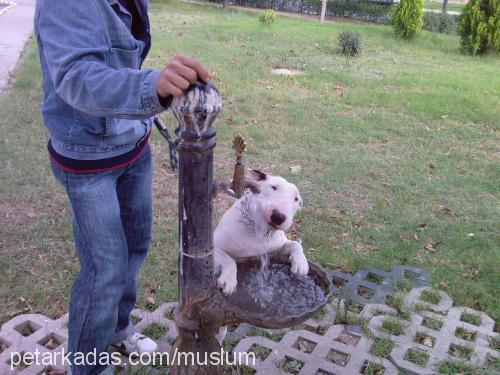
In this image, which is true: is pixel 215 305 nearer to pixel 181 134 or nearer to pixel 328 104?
pixel 181 134

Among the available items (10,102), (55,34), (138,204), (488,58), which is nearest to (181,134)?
(55,34)

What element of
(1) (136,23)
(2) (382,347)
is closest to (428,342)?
(2) (382,347)

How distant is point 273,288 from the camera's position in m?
2.04

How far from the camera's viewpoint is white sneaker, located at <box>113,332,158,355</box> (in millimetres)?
2490

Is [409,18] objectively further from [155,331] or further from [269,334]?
[155,331]

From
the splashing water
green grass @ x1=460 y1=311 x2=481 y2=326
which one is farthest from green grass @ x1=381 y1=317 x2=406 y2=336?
the splashing water

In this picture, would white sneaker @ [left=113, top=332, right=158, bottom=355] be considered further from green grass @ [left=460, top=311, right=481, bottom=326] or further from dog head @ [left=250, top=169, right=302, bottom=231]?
green grass @ [left=460, top=311, right=481, bottom=326]

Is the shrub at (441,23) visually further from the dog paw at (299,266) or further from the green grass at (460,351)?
the dog paw at (299,266)

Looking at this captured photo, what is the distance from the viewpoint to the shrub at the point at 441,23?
16.3m

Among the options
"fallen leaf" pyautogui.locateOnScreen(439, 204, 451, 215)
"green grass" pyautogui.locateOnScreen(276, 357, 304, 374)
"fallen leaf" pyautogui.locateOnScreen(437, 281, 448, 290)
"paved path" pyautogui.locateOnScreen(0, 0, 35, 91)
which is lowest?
"green grass" pyautogui.locateOnScreen(276, 357, 304, 374)

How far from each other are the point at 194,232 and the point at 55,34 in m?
0.74

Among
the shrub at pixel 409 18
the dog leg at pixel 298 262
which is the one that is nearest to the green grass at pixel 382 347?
the dog leg at pixel 298 262

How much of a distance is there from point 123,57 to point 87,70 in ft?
1.21

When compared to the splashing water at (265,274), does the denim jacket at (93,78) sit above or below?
above
